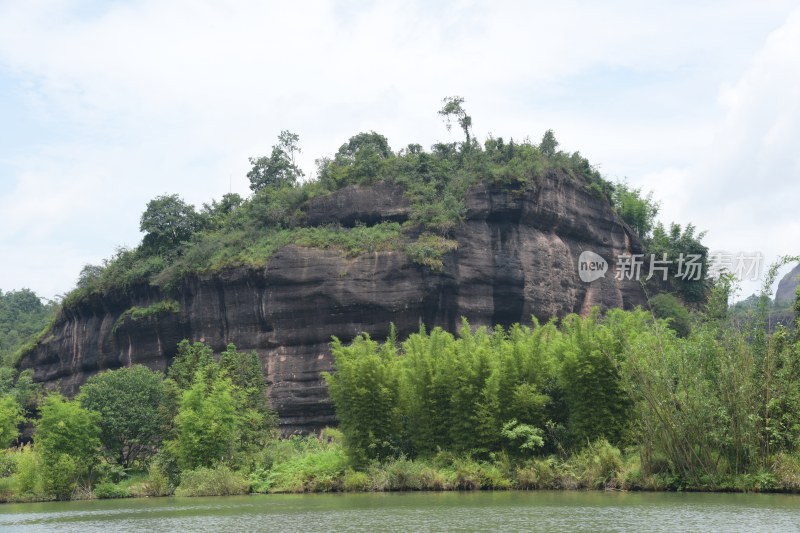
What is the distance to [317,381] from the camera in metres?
46.8

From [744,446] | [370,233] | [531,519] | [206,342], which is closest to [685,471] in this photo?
[744,446]

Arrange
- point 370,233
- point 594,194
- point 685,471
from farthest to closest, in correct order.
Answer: point 594,194
point 370,233
point 685,471

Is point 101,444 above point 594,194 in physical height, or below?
below

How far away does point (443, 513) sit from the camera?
76.0ft

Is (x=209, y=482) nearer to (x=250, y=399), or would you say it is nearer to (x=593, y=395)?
(x=250, y=399)

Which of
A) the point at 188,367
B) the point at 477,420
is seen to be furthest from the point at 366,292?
the point at 477,420

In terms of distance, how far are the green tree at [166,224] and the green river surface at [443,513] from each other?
2814 centimetres

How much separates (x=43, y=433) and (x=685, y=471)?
25.3m

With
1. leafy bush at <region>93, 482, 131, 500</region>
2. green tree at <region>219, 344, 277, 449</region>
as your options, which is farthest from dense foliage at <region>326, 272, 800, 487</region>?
leafy bush at <region>93, 482, 131, 500</region>

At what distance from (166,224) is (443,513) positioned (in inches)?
1563

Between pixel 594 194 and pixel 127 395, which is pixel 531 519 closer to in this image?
pixel 127 395

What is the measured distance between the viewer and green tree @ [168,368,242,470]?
1358 inches

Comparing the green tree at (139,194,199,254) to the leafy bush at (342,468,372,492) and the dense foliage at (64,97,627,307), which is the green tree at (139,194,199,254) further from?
the leafy bush at (342,468,372,492)

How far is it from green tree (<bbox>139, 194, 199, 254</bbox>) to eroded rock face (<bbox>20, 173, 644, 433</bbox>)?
430 cm
